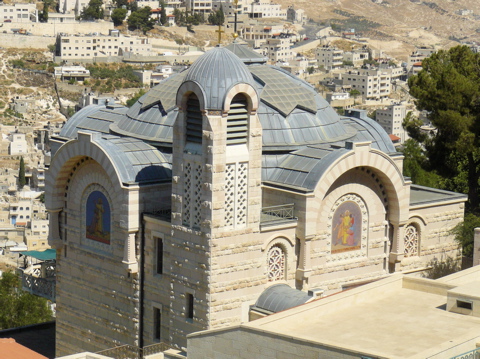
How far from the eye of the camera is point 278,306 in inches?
1412

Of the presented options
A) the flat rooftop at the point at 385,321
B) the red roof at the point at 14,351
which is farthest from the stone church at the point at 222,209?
the flat rooftop at the point at 385,321

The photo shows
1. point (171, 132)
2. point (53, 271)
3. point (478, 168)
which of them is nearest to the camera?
point (171, 132)

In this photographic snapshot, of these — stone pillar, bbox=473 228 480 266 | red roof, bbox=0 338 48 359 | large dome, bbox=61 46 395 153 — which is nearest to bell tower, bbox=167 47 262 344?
large dome, bbox=61 46 395 153

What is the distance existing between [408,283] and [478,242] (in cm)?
674

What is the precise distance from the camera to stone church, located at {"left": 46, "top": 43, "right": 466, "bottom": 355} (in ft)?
116

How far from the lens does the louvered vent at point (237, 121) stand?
116ft

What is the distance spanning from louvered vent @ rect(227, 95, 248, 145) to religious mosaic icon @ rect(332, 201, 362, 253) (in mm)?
4873

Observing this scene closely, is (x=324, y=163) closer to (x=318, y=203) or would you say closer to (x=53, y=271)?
(x=318, y=203)

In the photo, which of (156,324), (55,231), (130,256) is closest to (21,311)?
(55,231)

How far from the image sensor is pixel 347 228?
3916 cm

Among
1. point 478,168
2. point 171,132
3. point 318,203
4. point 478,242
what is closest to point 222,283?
point 318,203

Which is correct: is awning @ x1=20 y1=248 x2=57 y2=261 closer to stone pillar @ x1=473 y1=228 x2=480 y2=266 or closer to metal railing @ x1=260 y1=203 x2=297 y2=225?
metal railing @ x1=260 y1=203 x2=297 y2=225

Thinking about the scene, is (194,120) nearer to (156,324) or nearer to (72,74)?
(156,324)

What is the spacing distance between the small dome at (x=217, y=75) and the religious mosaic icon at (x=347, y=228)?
19.4 feet
